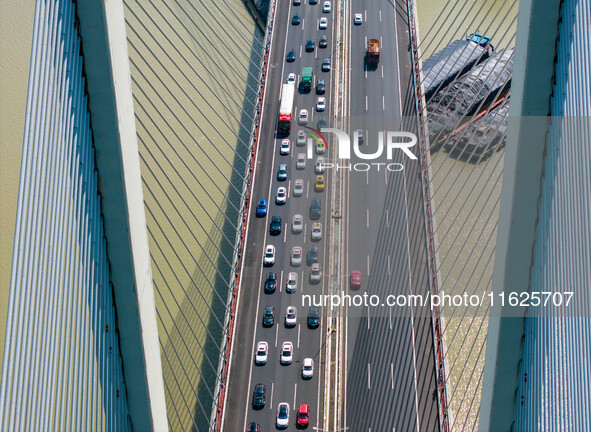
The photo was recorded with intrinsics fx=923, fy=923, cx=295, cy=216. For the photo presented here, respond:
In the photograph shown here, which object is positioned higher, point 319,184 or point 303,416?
point 319,184

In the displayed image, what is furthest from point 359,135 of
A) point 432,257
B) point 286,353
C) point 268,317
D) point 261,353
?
point 261,353

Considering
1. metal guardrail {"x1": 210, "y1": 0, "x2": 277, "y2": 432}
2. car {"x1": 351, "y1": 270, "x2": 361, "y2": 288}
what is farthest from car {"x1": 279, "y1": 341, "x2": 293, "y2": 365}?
car {"x1": 351, "y1": 270, "x2": 361, "y2": 288}

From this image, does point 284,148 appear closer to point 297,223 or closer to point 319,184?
point 319,184

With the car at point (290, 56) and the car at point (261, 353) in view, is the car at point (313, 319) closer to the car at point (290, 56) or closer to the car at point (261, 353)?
the car at point (261, 353)

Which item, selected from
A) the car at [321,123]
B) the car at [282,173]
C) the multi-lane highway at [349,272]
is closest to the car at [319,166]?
the multi-lane highway at [349,272]

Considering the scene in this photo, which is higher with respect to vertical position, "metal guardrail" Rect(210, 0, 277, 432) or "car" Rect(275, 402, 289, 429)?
"metal guardrail" Rect(210, 0, 277, 432)

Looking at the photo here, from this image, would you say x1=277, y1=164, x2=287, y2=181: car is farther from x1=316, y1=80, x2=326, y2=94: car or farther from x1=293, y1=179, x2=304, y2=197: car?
x1=316, y1=80, x2=326, y2=94: car
